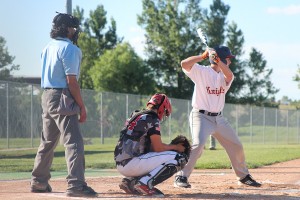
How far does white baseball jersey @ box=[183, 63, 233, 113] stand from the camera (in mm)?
9070

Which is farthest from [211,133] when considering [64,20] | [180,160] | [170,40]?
[170,40]

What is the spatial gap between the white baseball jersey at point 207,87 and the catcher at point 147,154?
58.1 inches

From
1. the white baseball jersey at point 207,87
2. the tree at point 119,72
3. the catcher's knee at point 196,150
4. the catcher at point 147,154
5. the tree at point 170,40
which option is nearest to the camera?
the catcher at point 147,154

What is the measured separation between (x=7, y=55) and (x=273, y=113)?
2142cm

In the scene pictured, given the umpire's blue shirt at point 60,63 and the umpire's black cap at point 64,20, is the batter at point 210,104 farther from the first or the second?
the umpire's blue shirt at point 60,63

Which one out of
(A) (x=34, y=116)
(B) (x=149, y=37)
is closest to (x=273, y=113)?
(B) (x=149, y=37)

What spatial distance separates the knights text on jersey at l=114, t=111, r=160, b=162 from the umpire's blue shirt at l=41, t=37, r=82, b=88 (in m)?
0.89

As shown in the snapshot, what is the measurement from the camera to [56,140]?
302 inches

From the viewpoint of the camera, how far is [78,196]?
23.5 ft

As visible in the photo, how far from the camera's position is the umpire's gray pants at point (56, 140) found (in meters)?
7.19

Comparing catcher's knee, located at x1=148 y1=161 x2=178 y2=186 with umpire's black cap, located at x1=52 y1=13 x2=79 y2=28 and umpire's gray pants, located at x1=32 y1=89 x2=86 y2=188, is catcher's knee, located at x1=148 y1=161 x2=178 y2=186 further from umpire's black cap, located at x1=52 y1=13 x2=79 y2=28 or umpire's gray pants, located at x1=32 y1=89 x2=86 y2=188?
umpire's black cap, located at x1=52 y1=13 x2=79 y2=28

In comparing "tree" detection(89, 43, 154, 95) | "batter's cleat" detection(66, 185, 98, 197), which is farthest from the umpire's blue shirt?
"tree" detection(89, 43, 154, 95)

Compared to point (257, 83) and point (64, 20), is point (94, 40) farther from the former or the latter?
point (64, 20)

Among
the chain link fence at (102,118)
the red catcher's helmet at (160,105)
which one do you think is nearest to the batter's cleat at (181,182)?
the red catcher's helmet at (160,105)
